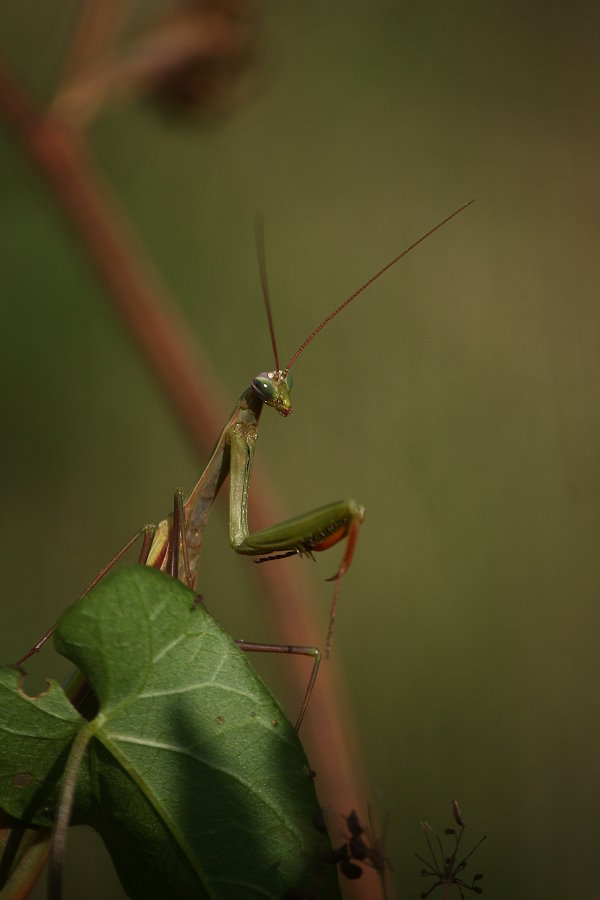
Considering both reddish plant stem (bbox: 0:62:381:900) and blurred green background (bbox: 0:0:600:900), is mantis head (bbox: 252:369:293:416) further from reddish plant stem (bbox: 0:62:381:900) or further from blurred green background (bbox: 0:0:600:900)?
blurred green background (bbox: 0:0:600:900)

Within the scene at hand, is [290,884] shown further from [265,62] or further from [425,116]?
[425,116]

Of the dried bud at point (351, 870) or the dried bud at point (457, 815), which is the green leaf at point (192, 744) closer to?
the dried bud at point (351, 870)

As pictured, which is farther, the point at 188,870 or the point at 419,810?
the point at 419,810

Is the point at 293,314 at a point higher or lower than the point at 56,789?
higher

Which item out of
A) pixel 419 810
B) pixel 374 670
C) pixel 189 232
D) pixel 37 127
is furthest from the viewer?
pixel 189 232

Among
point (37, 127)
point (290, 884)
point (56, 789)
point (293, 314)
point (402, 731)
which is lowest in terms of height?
point (402, 731)

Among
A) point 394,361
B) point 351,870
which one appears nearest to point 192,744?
point 351,870

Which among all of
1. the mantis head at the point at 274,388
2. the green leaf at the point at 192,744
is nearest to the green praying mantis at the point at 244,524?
the mantis head at the point at 274,388

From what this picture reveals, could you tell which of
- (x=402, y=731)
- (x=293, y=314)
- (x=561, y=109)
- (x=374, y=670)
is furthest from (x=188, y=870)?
(x=561, y=109)

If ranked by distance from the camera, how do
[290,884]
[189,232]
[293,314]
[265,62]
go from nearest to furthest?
[290,884]
[265,62]
[293,314]
[189,232]
